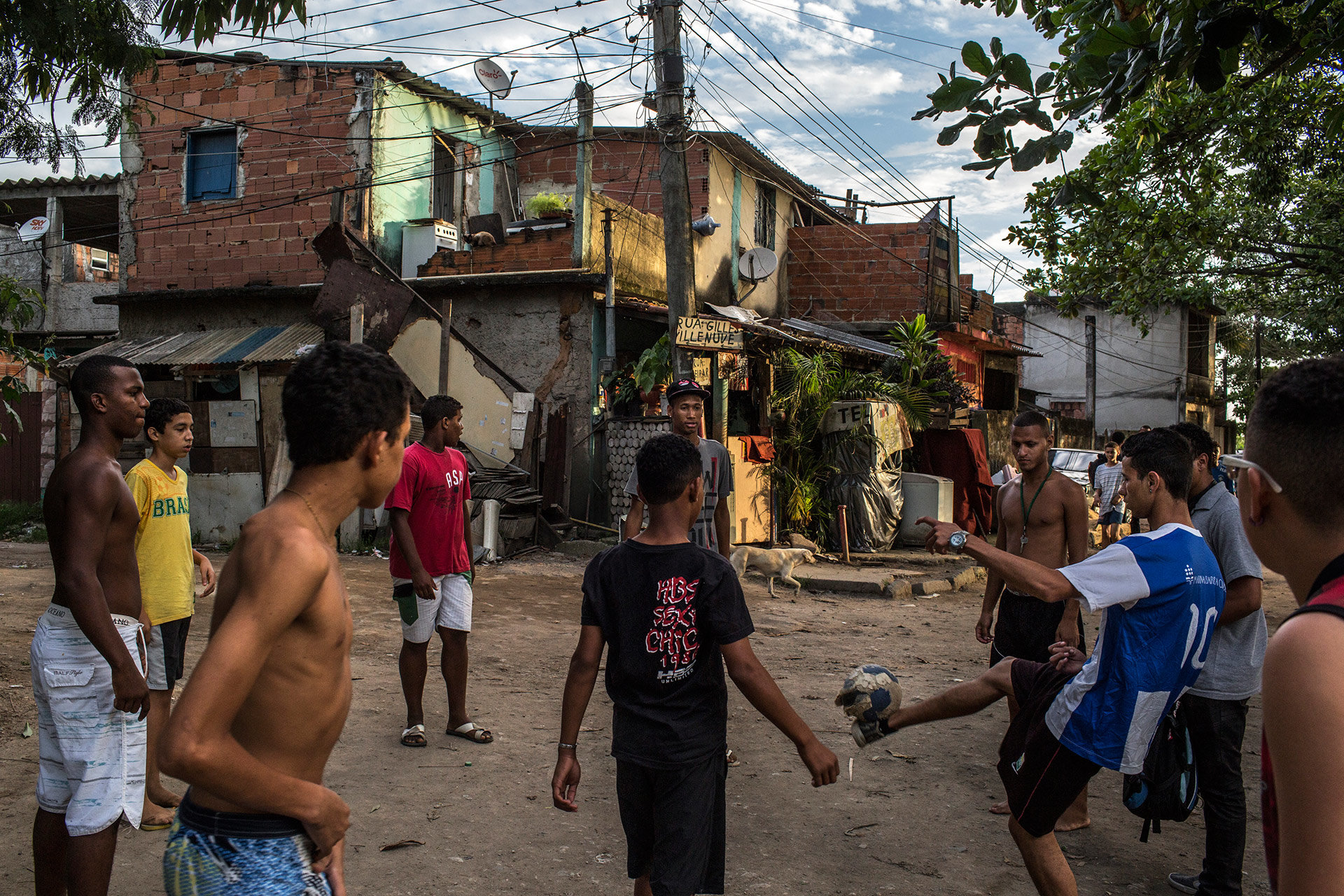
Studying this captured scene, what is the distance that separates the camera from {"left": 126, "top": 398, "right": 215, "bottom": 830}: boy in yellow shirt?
3891 millimetres

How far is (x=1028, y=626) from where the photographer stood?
→ 4.40m

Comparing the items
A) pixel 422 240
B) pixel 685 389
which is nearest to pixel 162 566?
pixel 685 389

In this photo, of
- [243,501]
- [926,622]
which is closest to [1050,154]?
[926,622]

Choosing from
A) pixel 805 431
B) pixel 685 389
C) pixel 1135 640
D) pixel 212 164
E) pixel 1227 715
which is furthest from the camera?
pixel 212 164

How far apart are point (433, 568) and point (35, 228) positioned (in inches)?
813

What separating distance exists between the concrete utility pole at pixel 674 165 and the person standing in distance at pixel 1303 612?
902 cm

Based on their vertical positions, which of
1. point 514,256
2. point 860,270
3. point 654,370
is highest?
point 860,270

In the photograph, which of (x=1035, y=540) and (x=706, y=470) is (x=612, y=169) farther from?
A: (x=1035, y=540)

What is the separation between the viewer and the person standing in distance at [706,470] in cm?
523

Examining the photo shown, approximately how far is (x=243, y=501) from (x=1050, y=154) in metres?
13.2

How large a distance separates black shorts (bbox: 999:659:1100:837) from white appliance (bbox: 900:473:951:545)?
11.4 m

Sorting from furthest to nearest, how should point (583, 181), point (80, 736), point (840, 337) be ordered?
point (840, 337)
point (583, 181)
point (80, 736)

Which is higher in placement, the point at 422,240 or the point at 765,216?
the point at 765,216

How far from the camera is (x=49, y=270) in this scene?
21.4 meters
